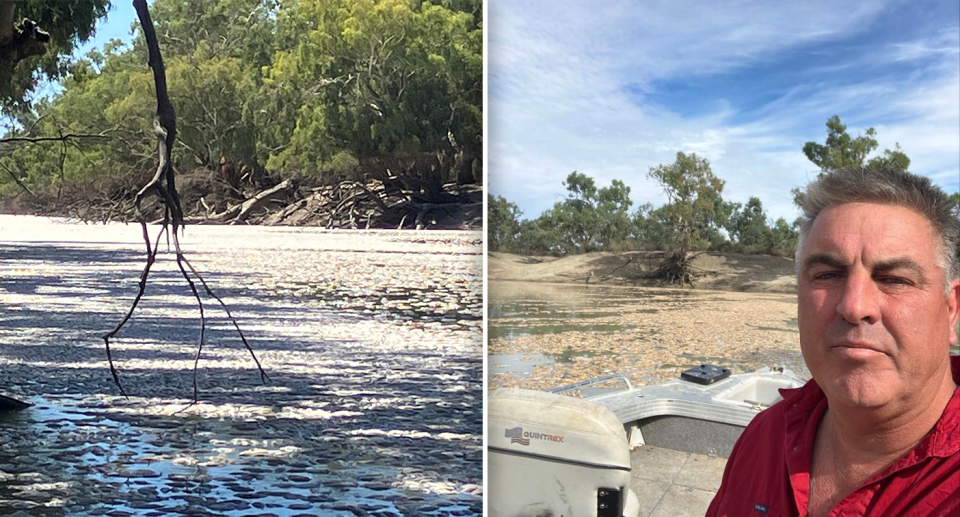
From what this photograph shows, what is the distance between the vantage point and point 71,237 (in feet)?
6.44

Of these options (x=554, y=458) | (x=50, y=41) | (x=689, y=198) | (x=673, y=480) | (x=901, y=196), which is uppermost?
(x=50, y=41)

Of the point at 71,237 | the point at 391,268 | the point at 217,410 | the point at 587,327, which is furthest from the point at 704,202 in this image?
the point at 71,237

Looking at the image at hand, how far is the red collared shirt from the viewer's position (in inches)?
17.7

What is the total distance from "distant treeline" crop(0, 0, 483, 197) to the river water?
199 mm

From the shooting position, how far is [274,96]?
197cm

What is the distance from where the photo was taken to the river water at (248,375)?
1954 millimetres

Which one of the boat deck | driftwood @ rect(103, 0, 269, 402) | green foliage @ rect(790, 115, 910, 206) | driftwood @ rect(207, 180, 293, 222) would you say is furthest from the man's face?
green foliage @ rect(790, 115, 910, 206)

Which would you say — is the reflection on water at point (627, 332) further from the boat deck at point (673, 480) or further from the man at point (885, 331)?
the man at point (885, 331)

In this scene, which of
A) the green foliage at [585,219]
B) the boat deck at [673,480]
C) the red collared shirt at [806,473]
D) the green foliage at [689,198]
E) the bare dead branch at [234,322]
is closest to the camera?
the red collared shirt at [806,473]

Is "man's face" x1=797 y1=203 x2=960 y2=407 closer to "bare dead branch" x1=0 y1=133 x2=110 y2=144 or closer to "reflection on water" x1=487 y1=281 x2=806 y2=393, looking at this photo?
"reflection on water" x1=487 y1=281 x2=806 y2=393

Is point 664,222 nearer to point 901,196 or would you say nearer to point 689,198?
point 689,198


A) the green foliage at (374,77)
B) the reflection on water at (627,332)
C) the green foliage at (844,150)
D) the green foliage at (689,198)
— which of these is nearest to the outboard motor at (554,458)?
the reflection on water at (627,332)

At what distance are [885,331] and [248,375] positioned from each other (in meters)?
1.83

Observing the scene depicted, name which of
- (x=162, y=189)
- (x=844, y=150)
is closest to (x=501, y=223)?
(x=162, y=189)
